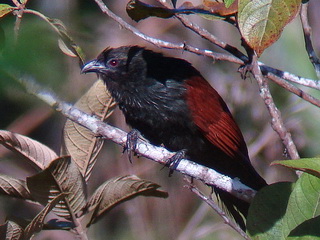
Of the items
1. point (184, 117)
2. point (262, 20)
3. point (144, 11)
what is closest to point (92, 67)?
point (184, 117)

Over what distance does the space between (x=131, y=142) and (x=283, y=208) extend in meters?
1.31

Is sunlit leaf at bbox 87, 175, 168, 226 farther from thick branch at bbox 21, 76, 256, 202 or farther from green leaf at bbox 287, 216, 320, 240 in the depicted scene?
green leaf at bbox 287, 216, 320, 240

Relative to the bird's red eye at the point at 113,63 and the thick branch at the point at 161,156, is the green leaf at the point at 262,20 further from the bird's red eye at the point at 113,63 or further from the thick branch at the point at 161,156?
the bird's red eye at the point at 113,63

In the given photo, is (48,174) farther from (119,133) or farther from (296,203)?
(296,203)

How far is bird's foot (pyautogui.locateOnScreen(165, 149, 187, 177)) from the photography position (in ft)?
8.65

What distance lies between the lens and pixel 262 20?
57.4 inches

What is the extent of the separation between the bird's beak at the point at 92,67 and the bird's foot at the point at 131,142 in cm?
50

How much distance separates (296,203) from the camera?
1409mm

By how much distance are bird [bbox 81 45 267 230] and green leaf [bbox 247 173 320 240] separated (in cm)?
159

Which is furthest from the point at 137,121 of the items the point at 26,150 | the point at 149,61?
the point at 26,150

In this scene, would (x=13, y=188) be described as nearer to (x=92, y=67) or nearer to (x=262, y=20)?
(x=262, y=20)

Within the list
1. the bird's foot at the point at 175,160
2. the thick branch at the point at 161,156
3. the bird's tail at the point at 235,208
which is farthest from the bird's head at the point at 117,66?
the thick branch at the point at 161,156

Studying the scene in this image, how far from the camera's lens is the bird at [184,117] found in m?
3.26

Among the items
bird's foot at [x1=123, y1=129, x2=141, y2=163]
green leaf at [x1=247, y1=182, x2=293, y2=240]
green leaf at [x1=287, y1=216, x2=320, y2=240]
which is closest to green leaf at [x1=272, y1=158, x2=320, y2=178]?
green leaf at [x1=287, y1=216, x2=320, y2=240]
